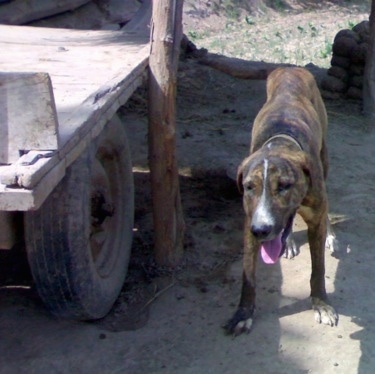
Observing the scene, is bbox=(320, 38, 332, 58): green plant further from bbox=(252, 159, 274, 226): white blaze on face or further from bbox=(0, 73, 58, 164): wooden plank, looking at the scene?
bbox=(0, 73, 58, 164): wooden plank

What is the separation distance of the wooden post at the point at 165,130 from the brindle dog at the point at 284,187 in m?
0.56

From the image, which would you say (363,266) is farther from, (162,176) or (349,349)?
(162,176)

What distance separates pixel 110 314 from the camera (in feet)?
15.3

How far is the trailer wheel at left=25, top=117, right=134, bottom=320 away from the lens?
3795 millimetres

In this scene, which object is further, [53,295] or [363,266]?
[363,266]

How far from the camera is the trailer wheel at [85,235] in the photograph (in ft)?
12.5

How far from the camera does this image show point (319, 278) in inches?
183

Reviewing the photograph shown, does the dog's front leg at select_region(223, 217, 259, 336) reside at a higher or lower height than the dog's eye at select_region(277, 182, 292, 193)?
lower

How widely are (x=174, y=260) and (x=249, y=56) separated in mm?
8455

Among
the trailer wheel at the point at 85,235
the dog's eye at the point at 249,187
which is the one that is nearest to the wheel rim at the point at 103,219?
the trailer wheel at the point at 85,235

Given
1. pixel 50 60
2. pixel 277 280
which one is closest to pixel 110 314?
pixel 277 280

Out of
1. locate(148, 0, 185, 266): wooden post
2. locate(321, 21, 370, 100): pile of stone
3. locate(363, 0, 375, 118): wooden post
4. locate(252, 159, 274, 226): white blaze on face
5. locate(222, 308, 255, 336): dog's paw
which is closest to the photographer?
locate(252, 159, 274, 226): white blaze on face

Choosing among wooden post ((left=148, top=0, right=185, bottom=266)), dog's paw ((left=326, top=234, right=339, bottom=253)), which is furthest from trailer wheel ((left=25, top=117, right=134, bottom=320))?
dog's paw ((left=326, top=234, right=339, bottom=253))

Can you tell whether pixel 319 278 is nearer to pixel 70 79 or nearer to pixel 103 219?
pixel 103 219
